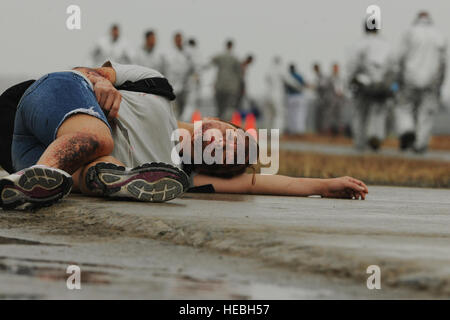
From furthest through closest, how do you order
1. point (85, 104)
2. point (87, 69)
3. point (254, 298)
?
point (87, 69) → point (85, 104) → point (254, 298)

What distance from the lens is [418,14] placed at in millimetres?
14719

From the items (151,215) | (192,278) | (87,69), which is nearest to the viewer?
(192,278)

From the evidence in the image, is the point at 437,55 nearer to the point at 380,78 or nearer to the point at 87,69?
the point at 380,78

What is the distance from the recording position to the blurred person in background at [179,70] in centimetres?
1817

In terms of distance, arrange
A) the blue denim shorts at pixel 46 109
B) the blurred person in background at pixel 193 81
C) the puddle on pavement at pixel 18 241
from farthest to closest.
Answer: the blurred person in background at pixel 193 81, the blue denim shorts at pixel 46 109, the puddle on pavement at pixel 18 241

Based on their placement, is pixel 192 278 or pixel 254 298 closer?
pixel 254 298

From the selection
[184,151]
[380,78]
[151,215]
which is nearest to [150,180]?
[151,215]

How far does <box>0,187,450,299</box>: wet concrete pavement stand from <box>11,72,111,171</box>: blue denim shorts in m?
0.38

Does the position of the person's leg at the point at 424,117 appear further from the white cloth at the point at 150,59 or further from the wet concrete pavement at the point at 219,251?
the wet concrete pavement at the point at 219,251

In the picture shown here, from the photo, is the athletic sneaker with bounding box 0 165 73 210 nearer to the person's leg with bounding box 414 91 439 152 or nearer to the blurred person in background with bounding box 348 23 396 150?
the blurred person in background with bounding box 348 23 396 150

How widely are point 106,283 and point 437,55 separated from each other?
12.6m

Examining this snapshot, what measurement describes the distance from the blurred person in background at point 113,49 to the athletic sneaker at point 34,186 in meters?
13.0

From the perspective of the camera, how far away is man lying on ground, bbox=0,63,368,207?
3754 millimetres

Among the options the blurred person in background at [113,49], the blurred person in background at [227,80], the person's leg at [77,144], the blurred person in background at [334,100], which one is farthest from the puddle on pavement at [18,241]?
the blurred person in background at [334,100]
